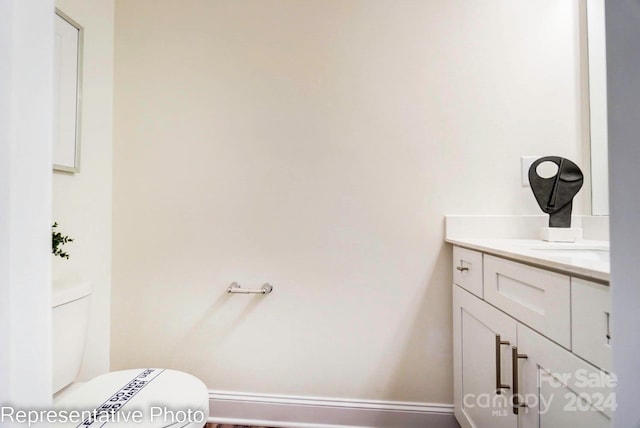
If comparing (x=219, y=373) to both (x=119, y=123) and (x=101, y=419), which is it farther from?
(x=119, y=123)

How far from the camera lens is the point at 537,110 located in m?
1.31

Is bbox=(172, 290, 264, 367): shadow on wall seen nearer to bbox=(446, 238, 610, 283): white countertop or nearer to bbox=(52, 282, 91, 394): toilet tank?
bbox=(52, 282, 91, 394): toilet tank

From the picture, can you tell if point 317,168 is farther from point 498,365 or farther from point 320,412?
point 320,412

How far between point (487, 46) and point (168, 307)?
195 centimetres

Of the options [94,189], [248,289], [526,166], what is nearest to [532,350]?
[526,166]

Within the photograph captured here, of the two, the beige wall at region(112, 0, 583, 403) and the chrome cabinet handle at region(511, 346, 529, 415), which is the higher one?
the beige wall at region(112, 0, 583, 403)

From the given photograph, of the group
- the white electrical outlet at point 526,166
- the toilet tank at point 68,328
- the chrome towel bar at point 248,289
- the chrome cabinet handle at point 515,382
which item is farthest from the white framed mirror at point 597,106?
the toilet tank at point 68,328

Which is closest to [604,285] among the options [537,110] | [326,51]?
[537,110]

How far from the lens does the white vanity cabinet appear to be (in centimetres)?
58

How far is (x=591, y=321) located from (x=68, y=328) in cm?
157

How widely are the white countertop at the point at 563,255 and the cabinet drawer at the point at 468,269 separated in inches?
1.3

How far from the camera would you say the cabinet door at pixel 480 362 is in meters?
0.87

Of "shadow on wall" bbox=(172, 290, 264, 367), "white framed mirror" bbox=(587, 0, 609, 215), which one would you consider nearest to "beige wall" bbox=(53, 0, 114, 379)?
"shadow on wall" bbox=(172, 290, 264, 367)

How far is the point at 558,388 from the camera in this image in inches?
26.3
